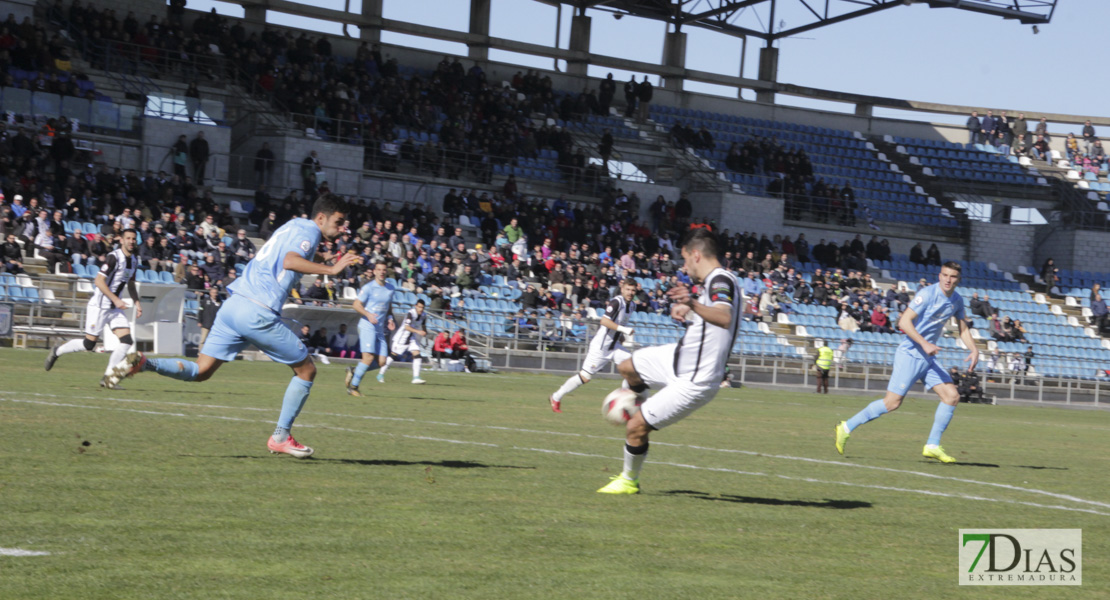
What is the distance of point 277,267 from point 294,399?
1057mm

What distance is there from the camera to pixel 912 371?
13117 mm

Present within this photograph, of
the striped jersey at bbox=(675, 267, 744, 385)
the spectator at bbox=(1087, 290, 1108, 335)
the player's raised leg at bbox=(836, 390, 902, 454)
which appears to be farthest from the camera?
the spectator at bbox=(1087, 290, 1108, 335)

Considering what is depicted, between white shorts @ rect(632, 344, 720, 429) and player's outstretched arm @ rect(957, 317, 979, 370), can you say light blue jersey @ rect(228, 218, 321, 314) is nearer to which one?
white shorts @ rect(632, 344, 720, 429)

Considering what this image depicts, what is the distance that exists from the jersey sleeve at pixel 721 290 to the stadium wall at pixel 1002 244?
46.7 metres

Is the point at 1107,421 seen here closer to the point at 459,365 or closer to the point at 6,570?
the point at 459,365

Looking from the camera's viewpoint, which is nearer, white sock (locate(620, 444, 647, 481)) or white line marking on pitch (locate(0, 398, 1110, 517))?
white sock (locate(620, 444, 647, 481))

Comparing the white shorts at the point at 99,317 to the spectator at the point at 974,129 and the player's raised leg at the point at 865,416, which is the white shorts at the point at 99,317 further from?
the spectator at the point at 974,129

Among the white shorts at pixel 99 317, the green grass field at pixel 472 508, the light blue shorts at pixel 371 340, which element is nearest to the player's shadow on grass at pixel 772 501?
the green grass field at pixel 472 508

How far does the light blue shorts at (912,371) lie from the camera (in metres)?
13.1

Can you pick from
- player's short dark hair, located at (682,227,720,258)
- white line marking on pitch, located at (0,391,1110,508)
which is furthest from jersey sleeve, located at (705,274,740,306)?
white line marking on pitch, located at (0,391,1110,508)

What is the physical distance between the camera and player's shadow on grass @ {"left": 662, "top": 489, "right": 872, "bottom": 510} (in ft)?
28.4

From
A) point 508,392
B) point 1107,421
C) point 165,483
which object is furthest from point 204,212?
point 165,483

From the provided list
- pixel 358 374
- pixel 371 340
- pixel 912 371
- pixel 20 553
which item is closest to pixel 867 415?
pixel 912 371

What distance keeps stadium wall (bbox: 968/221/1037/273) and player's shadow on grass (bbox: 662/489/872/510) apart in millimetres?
45615
